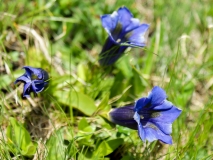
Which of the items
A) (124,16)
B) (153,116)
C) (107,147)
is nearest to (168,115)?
(153,116)

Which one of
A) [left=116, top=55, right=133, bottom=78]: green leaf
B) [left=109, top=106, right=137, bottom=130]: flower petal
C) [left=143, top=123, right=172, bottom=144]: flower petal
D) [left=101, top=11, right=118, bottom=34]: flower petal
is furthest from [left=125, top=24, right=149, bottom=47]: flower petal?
[left=143, top=123, right=172, bottom=144]: flower petal

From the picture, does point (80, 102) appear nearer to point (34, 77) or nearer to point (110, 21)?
point (34, 77)

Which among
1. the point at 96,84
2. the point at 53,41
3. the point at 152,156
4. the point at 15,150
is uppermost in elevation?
the point at 53,41

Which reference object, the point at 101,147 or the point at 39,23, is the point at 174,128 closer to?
the point at 101,147

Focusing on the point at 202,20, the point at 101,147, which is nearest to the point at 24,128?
the point at 101,147

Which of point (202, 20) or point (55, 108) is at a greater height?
point (202, 20)

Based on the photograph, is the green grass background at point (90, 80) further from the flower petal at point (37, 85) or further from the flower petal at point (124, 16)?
the flower petal at point (124, 16)

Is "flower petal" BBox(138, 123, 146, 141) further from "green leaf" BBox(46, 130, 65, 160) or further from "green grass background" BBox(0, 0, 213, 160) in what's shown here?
"green leaf" BBox(46, 130, 65, 160)

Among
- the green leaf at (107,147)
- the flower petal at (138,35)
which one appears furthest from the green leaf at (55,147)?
the flower petal at (138,35)
